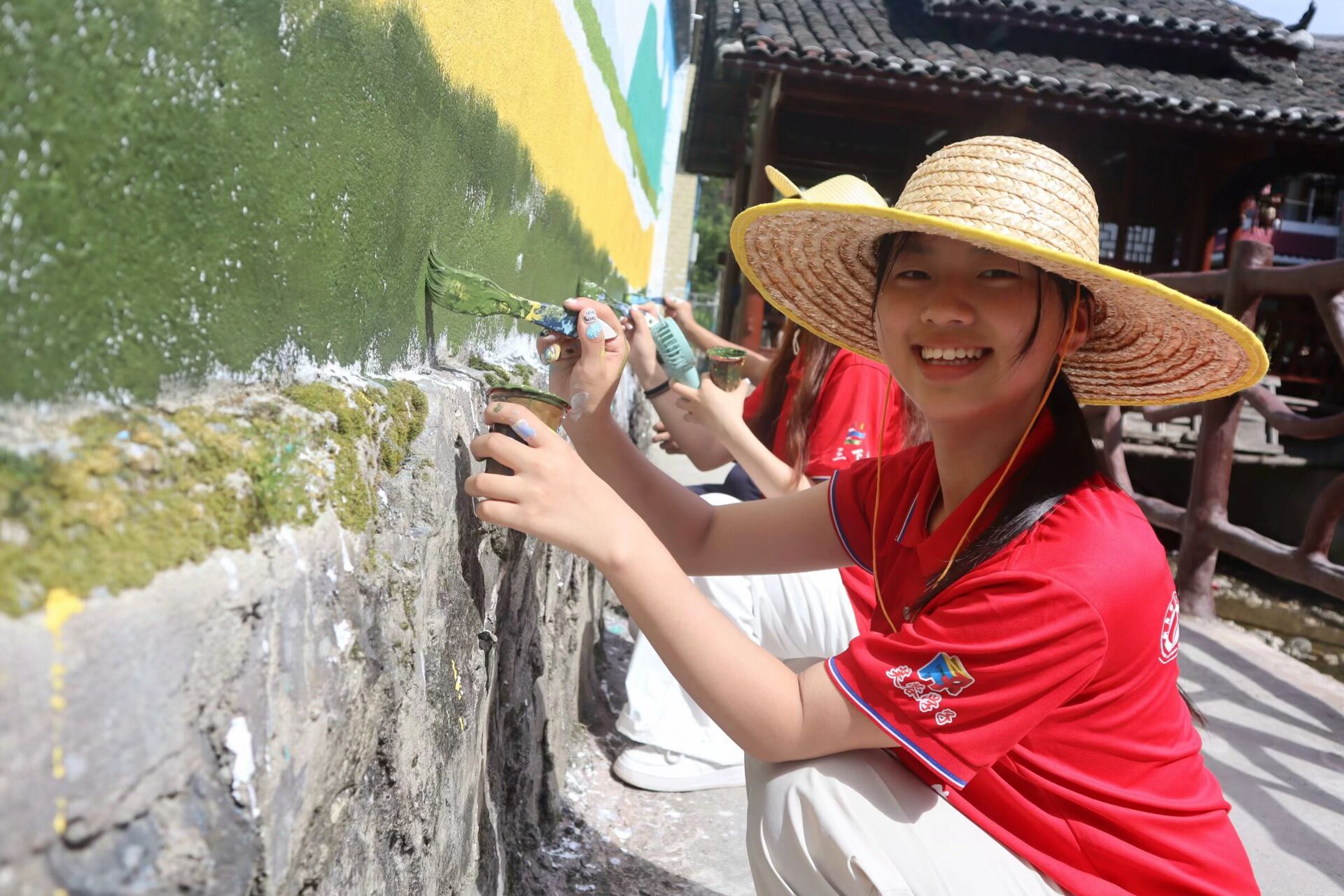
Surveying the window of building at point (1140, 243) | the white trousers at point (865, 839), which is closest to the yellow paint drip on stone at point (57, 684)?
the white trousers at point (865, 839)

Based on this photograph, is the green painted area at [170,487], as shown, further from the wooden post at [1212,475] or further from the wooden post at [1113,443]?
the wooden post at [1113,443]

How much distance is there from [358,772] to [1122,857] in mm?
993

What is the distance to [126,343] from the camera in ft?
2.60

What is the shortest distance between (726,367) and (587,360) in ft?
3.20

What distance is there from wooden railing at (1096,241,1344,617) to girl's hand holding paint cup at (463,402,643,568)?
3707 millimetres

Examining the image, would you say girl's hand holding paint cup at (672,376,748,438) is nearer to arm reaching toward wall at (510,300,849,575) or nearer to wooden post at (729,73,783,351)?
arm reaching toward wall at (510,300,849,575)

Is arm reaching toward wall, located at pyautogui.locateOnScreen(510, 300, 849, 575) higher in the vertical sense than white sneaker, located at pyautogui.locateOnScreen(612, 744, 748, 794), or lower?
higher

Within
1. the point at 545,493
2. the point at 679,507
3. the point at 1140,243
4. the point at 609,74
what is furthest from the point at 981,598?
the point at 1140,243

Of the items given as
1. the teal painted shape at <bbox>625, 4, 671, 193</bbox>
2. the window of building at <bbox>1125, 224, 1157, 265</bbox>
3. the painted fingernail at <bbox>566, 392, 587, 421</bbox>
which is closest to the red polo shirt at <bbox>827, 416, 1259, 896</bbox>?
the painted fingernail at <bbox>566, 392, 587, 421</bbox>

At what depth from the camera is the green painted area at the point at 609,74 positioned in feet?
9.55

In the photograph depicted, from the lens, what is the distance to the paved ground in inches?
87.0

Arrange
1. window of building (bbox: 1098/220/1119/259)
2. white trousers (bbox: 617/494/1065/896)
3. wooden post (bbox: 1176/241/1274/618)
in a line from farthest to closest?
window of building (bbox: 1098/220/1119/259), wooden post (bbox: 1176/241/1274/618), white trousers (bbox: 617/494/1065/896)

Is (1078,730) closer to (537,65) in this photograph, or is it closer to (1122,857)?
(1122,857)

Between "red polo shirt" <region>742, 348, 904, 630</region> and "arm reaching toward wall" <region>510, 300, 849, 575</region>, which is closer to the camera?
"arm reaching toward wall" <region>510, 300, 849, 575</region>
